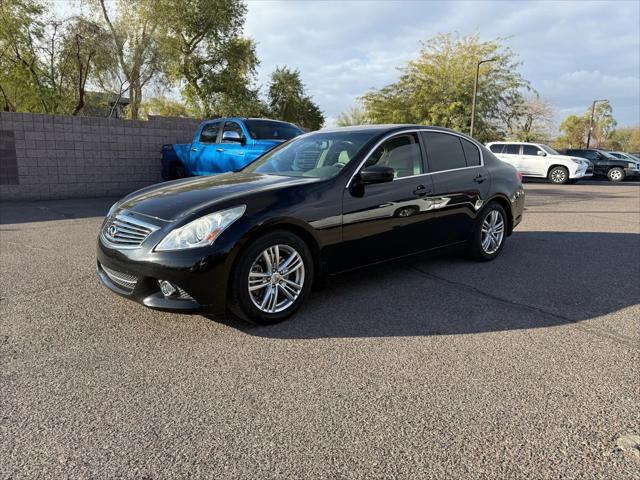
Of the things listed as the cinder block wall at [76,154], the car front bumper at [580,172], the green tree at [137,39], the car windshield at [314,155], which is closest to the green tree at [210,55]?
the green tree at [137,39]

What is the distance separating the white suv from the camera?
19438mm

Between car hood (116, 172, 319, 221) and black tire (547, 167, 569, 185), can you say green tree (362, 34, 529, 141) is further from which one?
car hood (116, 172, 319, 221)

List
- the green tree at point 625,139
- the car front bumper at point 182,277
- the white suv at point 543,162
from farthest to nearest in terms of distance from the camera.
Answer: the green tree at point 625,139, the white suv at point 543,162, the car front bumper at point 182,277

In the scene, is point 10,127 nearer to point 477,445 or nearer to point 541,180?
point 477,445

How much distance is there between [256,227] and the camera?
3316 millimetres

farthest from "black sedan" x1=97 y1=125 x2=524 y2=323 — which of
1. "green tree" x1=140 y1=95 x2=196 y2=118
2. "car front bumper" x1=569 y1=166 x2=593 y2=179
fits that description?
"green tree" x1=140 y1=95 x2=196 y2=118

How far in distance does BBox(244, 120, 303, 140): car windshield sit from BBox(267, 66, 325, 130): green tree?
31997mm

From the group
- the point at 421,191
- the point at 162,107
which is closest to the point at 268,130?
the point at 421,191

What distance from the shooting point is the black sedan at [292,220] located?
3.20 meters

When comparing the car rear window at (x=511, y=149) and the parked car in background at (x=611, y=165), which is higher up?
the car rear window at (x=511, y=149)

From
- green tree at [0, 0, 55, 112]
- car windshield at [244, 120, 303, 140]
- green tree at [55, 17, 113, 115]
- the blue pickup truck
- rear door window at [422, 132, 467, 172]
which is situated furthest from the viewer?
green tree at [55, 17, 113, 115]

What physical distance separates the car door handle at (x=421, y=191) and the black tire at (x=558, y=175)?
17739 mm

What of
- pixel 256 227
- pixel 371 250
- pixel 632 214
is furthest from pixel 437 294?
pixel 632 214

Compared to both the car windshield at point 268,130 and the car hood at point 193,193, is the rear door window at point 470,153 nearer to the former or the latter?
the car hood at point 193,193
